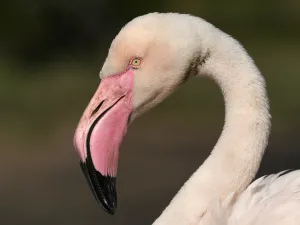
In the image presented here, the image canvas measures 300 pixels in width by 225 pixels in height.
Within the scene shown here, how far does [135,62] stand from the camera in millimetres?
2412

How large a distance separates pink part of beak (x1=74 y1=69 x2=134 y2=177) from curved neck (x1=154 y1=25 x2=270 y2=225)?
291 millimetres

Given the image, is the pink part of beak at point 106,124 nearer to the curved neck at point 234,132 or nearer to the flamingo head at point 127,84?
the flamingo head at point 127,84

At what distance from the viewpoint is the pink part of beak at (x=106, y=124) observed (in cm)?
236

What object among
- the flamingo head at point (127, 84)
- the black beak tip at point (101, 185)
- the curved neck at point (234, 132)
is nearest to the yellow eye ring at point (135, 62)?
the flamingo head at point (127, 84)

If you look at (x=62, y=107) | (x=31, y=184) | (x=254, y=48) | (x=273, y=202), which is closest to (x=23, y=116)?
(x=62, y=107)

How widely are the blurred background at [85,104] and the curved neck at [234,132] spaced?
104 inches

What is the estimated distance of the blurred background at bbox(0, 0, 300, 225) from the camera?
5.51 metres

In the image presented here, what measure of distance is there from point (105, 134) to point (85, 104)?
17.4 ft

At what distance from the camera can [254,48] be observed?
10180 mm

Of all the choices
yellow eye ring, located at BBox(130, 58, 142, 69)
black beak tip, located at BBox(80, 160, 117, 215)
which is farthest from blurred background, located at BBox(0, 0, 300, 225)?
yellow eye ring, located at BBox(130, 58, 142, 69)

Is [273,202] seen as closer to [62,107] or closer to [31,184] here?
[31,184]

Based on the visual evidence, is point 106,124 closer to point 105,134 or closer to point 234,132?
point 105,134

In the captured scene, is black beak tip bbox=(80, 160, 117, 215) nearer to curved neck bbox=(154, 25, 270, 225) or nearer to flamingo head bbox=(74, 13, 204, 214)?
flamingo head bbox=(74, 13, 204, 214)

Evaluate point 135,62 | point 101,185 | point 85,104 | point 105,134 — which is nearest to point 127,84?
point 135,62
